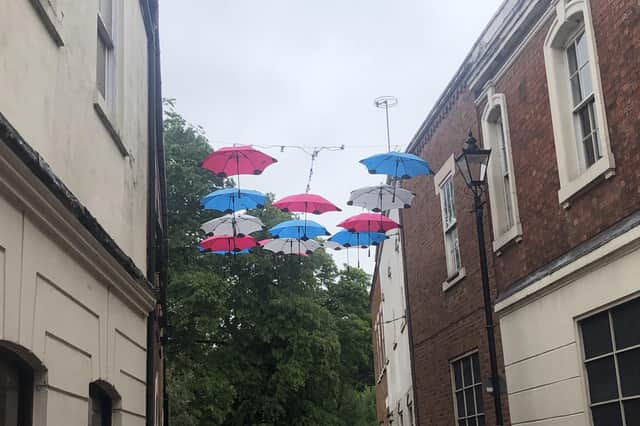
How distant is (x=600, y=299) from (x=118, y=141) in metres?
5.18

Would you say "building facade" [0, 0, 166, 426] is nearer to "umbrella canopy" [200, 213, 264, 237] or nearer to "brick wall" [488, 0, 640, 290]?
"brick wall" [488, 0, 640, 290]

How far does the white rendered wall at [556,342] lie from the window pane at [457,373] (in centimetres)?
260

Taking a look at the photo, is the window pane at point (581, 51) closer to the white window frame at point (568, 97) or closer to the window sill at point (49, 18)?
the white window frame at point (568, 97)

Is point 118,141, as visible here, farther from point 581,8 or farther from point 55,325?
point 581,8

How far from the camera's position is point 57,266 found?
589cm

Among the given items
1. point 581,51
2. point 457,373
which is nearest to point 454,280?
point 457,373

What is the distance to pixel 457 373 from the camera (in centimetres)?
1428

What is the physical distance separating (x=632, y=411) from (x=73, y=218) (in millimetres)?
5609

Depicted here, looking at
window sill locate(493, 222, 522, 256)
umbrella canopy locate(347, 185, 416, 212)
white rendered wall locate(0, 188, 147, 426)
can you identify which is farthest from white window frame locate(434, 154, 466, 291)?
white rendered wall locate(0, 188, 147, 426)

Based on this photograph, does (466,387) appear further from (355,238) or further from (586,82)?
(586,82)

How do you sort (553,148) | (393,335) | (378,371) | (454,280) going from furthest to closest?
1. (378,371)
2. (393,335)
3. (454,280)
4. (553,148)

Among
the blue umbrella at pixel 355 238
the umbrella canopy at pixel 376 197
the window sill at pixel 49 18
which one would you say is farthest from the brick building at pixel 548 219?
the window sill at pixel 49 18

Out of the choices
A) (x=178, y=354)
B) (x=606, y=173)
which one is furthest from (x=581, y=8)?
(x=178, y=354)

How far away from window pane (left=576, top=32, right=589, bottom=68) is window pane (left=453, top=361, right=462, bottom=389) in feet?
20.5
